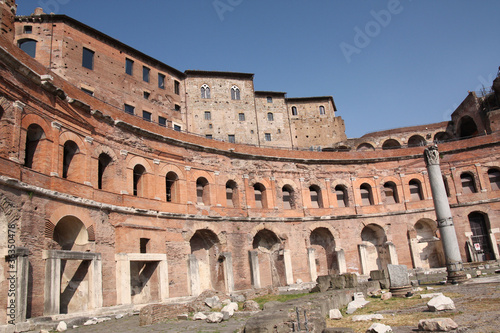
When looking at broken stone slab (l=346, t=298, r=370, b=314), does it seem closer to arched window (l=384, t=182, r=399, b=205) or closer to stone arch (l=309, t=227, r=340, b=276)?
stone arch (l=309, t=227, r=340, b=276)

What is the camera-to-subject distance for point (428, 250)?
2966 cm

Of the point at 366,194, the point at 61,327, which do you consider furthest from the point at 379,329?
the point at 366,194

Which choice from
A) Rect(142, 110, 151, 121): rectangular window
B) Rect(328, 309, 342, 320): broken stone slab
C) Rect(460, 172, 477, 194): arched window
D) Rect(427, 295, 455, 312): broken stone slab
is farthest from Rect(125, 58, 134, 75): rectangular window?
Rect(427, 295, 455, 312): broken stone slab

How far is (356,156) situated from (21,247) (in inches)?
948

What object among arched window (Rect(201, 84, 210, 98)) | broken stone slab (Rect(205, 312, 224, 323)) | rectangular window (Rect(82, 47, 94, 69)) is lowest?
broken stone slab (Rect(205, 312, 224, 323))

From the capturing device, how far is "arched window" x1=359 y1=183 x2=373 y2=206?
30.8 meters

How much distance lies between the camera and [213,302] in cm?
1669

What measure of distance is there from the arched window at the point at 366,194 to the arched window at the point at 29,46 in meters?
24.2

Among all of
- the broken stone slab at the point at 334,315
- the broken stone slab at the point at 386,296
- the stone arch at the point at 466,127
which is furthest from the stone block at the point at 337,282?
the stone arch at the point at 466,127

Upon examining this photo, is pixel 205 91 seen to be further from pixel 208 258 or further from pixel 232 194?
pixel 208 258

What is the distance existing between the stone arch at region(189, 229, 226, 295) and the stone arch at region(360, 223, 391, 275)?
34.6ft

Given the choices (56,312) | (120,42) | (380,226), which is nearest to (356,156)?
(380,226)

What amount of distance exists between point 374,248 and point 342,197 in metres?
4.23

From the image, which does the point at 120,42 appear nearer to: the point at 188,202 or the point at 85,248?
the point at 188,202
